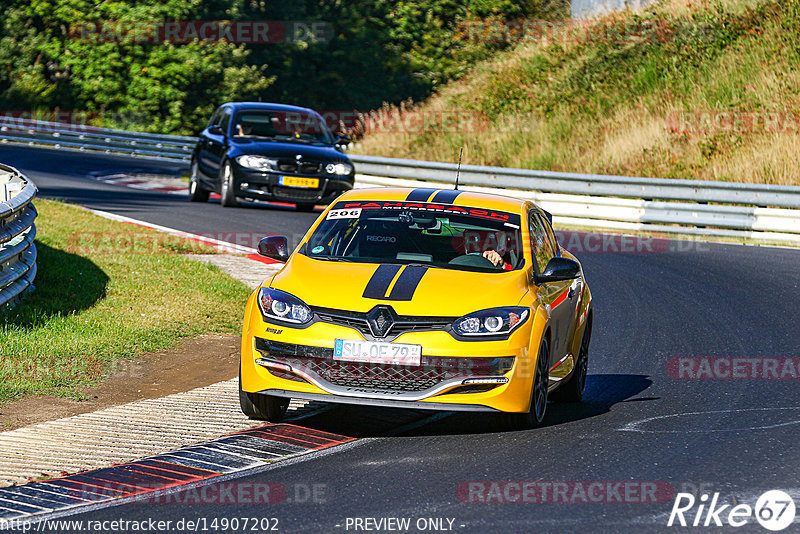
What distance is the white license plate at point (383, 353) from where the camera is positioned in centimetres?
726

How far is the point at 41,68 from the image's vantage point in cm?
4941

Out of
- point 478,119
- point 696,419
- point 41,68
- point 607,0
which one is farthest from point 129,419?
point 41,68

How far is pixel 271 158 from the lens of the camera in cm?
2089

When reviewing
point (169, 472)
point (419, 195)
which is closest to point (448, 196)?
point (419, 195)

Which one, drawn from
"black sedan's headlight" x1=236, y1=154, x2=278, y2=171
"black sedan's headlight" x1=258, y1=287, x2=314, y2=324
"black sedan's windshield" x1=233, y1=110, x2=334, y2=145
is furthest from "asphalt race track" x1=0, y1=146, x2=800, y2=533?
"black sedan's windshield" x1=233, y1=110, x2=334, y2=145

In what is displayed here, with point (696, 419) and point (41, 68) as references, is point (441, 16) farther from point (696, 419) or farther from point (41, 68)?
point (696, 419)

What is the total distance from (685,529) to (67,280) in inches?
339

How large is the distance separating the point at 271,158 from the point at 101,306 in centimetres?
940

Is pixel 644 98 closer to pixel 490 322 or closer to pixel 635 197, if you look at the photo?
pixel 635 197

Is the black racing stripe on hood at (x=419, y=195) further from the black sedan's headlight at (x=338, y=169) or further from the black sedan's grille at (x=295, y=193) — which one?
the black sedan's headlight at (x=338, y=169)

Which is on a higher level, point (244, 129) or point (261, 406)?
→ point (244, 129)

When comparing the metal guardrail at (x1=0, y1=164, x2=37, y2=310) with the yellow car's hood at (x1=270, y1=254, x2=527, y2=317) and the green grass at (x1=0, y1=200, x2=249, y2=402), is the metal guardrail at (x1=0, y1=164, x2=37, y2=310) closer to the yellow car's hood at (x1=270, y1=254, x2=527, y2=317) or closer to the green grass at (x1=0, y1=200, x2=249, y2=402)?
the green grass at (x1=0, y1=200, x2=249, y2=402)

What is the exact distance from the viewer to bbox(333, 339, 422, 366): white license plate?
7.26m

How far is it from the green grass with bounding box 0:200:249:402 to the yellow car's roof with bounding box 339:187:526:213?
2.39 metres
